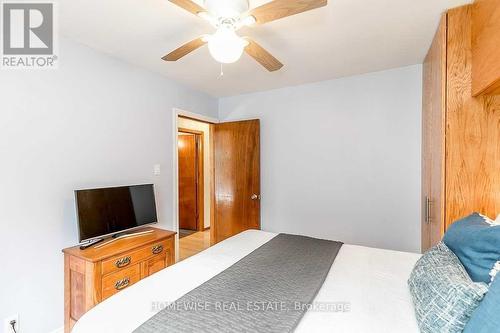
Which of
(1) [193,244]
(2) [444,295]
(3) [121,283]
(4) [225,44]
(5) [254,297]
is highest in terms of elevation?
(4) [225,44]

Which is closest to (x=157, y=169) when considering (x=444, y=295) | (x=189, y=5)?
(x=189, y=5)

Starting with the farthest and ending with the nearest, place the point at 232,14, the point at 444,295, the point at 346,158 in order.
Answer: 1. the point at 346,158
2. the point at 232,14
3. the point at 444,295

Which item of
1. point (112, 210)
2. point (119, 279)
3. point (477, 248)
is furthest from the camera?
point (112, 210)

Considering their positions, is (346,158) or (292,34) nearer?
(292,34)

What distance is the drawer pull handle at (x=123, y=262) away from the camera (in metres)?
1.84

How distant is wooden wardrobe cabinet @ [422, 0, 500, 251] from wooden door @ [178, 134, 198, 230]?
13.0ft

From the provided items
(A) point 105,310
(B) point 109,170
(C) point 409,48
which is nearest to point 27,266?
(B) point 109,170

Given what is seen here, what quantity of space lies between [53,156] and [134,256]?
1.02 m

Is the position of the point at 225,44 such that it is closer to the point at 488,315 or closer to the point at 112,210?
the point at 488,315

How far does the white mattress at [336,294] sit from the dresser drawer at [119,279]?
2.14 ft

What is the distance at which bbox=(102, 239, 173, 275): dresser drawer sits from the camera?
179 cm

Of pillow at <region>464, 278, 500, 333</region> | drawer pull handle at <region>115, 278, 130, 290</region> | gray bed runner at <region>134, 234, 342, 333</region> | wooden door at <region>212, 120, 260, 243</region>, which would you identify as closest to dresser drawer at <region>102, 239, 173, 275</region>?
drawer pull handle at <region>115, 278, 130, 290</region>

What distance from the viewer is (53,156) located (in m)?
1.87

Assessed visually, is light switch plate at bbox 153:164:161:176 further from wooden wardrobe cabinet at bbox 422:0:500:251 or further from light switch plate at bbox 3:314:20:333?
wooden wardrobe cabinet at bbox 422:0:500:251
